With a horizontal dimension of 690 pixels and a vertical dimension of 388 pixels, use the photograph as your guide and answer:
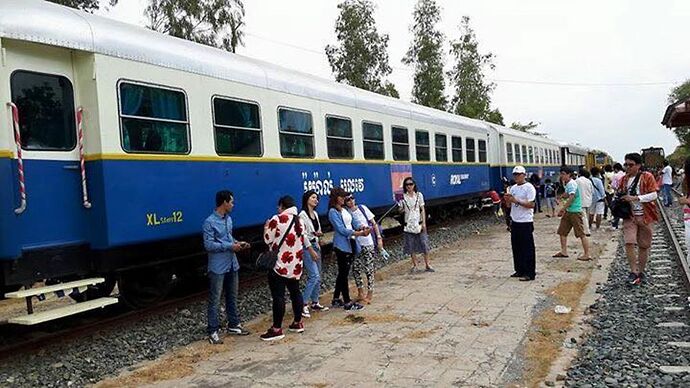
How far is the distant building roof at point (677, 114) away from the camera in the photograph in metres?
9.96

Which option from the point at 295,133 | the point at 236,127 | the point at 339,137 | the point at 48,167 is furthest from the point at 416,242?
the point at 48,167

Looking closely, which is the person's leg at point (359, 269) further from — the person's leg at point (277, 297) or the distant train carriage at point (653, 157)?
the distant train carriage at point (653, 157)

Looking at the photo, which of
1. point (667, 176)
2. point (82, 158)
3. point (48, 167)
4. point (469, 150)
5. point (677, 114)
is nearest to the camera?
point (48, 167)

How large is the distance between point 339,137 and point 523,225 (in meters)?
3.46

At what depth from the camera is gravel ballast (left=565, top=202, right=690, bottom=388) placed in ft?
15.6

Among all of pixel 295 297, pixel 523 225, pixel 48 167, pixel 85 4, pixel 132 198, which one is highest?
pixel 85 4

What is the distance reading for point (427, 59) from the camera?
3788cm

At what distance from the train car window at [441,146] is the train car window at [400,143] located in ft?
6.11

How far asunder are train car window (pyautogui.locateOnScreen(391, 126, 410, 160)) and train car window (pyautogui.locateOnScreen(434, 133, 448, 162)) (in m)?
1.86

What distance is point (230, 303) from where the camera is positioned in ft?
21.5

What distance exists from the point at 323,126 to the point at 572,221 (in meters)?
4.52

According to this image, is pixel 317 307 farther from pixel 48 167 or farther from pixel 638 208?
pixel 638 208

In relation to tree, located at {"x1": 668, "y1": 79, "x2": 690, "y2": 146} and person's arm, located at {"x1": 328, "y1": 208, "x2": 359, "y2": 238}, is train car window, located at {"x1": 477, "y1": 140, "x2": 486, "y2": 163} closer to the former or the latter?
person's arm, located at {"x1": 328, "y1": 208, "x2": 359, "y2": 238}

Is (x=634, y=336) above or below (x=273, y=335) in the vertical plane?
below
